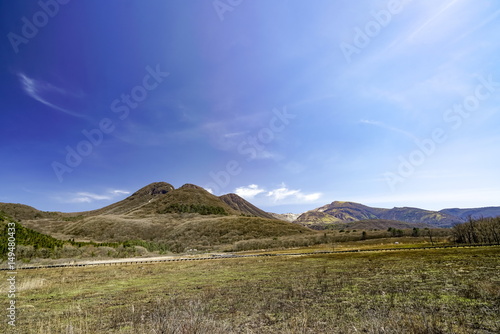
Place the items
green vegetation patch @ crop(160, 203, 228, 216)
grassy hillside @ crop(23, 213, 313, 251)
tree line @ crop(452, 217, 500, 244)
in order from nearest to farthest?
tree line @ crop(452, 217, 500, 244) → grassy hillside @ crop(23, 213, 313, 251) → green vegetation patch @ crop(160, 203, 228, 216)

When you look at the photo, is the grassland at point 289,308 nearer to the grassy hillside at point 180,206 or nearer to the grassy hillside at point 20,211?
the grassy hillside at point 180,206

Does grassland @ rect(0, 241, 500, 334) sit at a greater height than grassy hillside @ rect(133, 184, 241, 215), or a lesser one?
lesser

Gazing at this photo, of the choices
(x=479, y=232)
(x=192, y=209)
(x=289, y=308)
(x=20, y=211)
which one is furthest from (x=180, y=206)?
(x=289, y=308)

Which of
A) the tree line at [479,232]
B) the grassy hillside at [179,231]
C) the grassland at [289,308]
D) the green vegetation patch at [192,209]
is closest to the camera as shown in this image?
the grassland at [289,308]

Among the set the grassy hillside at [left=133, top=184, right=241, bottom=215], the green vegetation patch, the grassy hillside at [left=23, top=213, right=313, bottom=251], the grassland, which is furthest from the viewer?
the grassy hillside at [left=133, top=184, right=241, bottom=215]

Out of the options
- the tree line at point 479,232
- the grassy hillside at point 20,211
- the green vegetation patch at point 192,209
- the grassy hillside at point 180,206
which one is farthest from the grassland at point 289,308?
the grassy hillside at point 20,211

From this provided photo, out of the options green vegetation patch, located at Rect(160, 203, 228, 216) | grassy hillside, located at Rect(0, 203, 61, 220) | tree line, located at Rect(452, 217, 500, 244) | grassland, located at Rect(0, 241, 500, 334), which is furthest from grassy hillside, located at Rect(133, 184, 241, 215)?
grassland, located at Rect(0, 241, 500, 334)

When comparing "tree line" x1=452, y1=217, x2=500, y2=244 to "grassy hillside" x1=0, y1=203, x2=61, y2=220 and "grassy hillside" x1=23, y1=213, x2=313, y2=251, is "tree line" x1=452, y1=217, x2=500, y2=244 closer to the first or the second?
"grassy hillside" x1=23, y1=213, x2=313, y2=251

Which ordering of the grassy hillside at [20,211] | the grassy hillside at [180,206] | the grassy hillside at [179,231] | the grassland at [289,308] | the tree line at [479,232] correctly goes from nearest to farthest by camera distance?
the grassland at [289,308] → the tree line at [479,232] → the grassy hillside at [179,231] → the grassy hillside at [180,206] → the grassy hillside at [20,211]

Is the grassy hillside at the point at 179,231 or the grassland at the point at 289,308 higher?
the grassy hillside at the point at 179,231

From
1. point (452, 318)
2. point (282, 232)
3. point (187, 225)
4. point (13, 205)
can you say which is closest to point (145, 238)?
point (187, 225)

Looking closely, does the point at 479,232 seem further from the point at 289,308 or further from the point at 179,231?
the point at 179,231

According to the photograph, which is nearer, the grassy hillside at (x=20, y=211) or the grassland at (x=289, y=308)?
the grassland at (x=289, y=308)

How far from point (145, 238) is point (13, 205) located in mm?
162036
